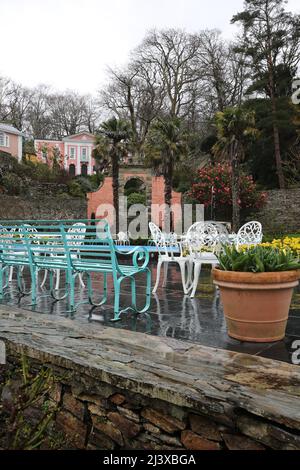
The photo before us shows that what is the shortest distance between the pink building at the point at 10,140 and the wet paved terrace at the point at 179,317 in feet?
107

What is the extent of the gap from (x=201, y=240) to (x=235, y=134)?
1317cm

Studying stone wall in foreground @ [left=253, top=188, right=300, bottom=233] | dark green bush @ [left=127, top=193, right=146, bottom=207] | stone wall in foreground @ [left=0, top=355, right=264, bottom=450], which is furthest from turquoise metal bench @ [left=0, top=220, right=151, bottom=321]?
dark green bush @ [left=127, top=193, right=146, bottom=207]

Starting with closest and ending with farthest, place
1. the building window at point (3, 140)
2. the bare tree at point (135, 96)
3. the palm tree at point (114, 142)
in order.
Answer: the palm tree at point (114, 142), the bare tree at point (135, 96), the building window at point (3, 140)

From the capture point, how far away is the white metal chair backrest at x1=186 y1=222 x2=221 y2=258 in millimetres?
5086

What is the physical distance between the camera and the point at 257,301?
2920 mm

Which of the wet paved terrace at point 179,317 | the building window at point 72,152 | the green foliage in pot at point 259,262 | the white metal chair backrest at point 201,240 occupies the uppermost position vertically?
the building window at point 72,152

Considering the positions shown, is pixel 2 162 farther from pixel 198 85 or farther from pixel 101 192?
pixel 198 85

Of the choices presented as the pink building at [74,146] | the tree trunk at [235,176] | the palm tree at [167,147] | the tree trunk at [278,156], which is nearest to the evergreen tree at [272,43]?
the tree trunk at [278,156]

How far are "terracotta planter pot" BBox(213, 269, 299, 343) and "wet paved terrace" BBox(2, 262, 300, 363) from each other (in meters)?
0.09

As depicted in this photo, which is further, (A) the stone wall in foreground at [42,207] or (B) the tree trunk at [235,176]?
(A) the stone wall in foreground at [42,207]

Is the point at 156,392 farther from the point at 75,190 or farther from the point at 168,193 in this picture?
the point at 75,190

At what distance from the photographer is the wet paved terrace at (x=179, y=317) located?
2959 mm

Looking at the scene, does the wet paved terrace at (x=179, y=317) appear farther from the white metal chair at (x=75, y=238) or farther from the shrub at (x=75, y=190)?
the shrub at (x=75, y=190)

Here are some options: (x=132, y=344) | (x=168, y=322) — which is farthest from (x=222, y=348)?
(x=168, y=322)
